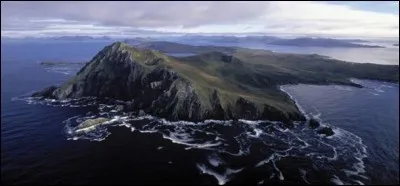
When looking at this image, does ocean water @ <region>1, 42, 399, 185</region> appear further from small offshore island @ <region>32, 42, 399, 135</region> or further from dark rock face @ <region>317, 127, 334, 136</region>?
small offshore island @ <region>32, 42, 399, 135</region>

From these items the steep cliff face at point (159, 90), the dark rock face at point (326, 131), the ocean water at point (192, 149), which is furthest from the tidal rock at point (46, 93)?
the dark rock face at point (326, 131)

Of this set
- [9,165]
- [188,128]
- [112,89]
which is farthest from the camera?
[112,89]

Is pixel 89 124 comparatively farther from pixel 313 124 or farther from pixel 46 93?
pixel 313 124

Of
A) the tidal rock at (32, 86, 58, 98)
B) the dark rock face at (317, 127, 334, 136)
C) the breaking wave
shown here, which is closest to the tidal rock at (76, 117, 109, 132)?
the breaking wave

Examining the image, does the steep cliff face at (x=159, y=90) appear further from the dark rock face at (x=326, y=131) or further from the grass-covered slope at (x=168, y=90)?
the dark rock face at (x=326, y=131)

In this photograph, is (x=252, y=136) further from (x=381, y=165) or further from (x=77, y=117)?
(x=77, y=117)

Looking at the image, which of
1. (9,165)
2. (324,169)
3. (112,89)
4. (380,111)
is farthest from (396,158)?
(112,89)
